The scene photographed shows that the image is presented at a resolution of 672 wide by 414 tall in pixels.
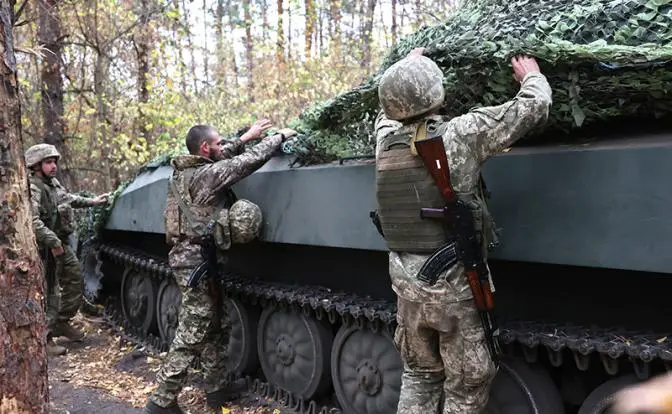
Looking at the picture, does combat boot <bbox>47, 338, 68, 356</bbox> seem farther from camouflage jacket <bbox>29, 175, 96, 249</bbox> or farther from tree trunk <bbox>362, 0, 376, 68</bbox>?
tree trunk <bbox>362, 0, 376, 68</bbox>

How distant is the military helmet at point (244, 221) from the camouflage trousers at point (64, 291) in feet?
10.4

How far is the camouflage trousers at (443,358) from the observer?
3.03 meters

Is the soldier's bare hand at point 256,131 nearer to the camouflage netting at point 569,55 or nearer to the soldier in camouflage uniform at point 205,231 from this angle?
the soldier in camouflage uniform at point 205,231

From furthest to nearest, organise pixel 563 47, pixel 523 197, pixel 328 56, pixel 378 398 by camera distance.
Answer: pixel 328 56, pixel 378 398, pixel 523 197, pixel 563 47

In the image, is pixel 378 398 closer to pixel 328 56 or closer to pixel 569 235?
pixel 569 235

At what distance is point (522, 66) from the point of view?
287cm

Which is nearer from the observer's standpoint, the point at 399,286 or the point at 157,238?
the point at 399,286

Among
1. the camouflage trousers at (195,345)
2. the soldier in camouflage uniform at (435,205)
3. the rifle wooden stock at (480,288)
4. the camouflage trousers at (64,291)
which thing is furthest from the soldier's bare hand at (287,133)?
the camouflage trousers at (64,291)

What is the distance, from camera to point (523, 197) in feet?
9.95

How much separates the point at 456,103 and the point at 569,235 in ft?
2.99

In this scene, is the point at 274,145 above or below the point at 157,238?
above

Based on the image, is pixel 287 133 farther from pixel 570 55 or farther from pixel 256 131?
pixel 570 55

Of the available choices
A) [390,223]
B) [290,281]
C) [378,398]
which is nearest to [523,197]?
[390,223]

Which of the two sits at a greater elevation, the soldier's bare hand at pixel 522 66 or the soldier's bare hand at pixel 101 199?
the soldier's bare hand at pixel 522 66
